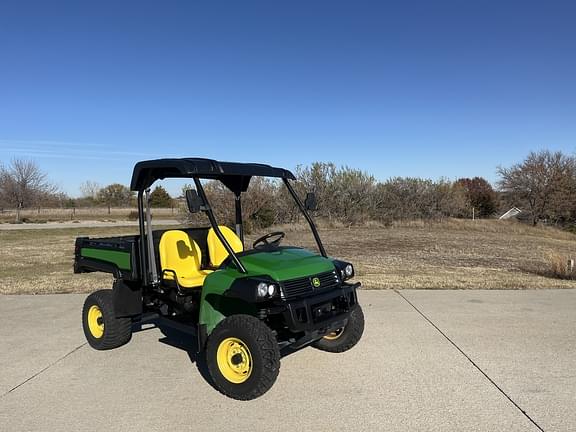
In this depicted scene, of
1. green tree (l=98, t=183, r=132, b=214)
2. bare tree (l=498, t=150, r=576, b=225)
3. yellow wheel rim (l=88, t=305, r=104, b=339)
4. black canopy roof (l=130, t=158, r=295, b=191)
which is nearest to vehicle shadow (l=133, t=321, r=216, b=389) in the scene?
yellow wheel rim (l=88, t=305, r=104, b=339)

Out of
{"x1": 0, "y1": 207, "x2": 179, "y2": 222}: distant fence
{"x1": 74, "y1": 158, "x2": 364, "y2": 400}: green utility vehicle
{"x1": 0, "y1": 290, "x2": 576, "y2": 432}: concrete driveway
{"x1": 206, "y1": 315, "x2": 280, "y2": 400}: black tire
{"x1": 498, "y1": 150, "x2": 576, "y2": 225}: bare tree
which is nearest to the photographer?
{"x1": 0, "y1": 290, "x2": 576, "y2": 432}: concrete driveway

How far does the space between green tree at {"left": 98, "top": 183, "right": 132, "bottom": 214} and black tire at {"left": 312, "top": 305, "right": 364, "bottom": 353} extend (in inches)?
2218

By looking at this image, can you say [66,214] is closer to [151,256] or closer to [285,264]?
[151,256]

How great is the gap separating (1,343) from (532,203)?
36.0 m

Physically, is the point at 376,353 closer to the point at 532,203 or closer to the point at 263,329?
the point at 263,329

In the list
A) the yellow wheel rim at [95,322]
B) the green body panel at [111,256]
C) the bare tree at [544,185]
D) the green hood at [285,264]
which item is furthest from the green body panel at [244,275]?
the bare tree at [544,185]

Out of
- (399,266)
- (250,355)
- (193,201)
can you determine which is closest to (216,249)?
(193,201)

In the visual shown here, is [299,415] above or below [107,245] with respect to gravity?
below

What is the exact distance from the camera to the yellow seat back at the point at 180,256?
494 cm

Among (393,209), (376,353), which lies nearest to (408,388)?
(376,353)

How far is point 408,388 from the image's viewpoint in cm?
385

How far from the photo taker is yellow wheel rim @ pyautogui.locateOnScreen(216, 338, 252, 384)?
3758mm

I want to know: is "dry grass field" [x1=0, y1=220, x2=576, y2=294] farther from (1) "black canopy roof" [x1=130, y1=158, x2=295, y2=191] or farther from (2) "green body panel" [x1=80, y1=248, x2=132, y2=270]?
(1) "black canopy roof" [x1=130, y1=158, x2=295, y2=191]

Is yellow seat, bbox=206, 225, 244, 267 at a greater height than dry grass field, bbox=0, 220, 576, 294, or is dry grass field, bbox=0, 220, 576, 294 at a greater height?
yellow seat, bbox=206, 225, 244, 267
